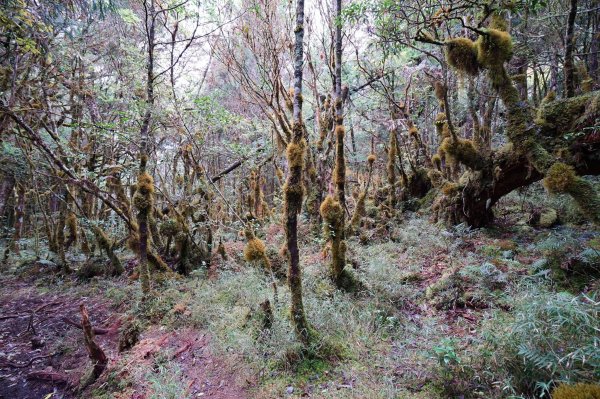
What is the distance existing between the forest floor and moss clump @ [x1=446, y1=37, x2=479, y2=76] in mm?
3385

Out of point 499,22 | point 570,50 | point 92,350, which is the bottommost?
point 92,350

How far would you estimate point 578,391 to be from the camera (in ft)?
7.55

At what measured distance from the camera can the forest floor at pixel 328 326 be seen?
364 cm

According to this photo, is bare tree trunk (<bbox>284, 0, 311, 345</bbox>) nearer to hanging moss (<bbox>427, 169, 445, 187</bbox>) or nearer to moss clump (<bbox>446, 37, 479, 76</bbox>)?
moss clump (<bbox>446, 37, 479, 76</bbox>)

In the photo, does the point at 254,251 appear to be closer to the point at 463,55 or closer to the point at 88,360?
the point at 88,360

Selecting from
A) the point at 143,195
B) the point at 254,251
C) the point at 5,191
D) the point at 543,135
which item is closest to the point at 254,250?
the point at 254,251

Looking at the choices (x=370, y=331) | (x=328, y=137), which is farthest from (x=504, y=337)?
(x=328, y=137)

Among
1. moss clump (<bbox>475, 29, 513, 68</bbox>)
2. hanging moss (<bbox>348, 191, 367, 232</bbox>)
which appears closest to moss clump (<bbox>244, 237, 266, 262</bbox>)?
hanging moss (<bbox>348, 191, 367, 232</bbox>)

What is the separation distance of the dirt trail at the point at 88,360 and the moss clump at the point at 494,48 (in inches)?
251

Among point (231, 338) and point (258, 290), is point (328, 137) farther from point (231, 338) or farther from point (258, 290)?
point (231, 338)

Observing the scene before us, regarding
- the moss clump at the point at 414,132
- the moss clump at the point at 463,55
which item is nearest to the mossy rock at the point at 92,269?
the moss clump at the point at 463,55

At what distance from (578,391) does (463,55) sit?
5.66 m

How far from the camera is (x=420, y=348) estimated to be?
407 cm

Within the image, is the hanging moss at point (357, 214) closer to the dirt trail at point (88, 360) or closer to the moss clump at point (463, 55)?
the moss clump at point (463, 55)
